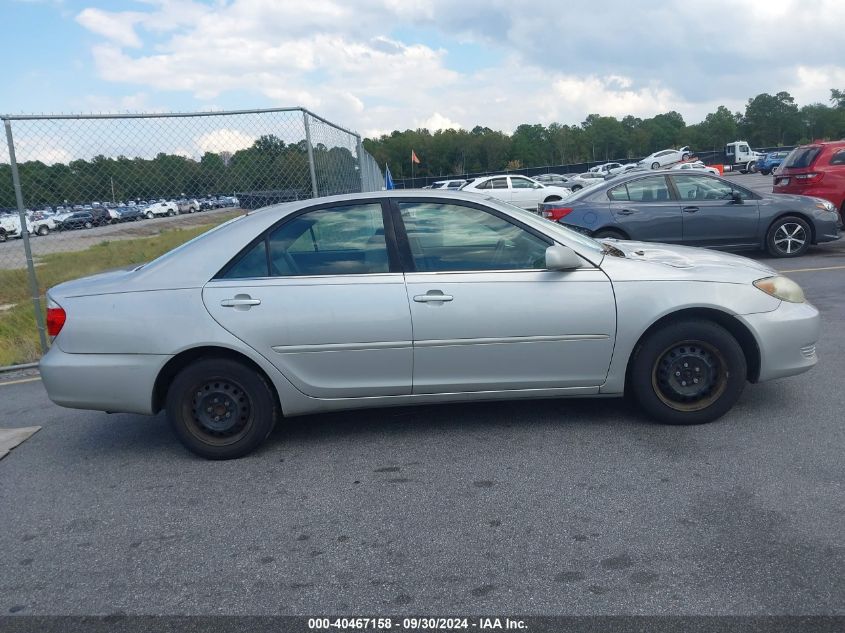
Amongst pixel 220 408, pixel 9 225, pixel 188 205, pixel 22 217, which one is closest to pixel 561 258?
pixel 220 408

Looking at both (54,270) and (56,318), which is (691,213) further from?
(54,270)

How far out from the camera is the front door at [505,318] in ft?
14.6

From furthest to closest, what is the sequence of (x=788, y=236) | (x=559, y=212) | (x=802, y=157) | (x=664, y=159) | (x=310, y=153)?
(x=664, y=159) → (x=802, y=157) → (x=788, y=236) → (x=559, y=212) → (x=310, y=153)

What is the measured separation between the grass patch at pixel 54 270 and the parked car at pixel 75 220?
0.52 m

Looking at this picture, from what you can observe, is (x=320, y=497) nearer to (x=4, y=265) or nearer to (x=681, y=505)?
(x=681, y=505)

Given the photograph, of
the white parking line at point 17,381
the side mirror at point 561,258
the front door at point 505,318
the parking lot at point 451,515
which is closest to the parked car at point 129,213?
the white parking line at point 17,381

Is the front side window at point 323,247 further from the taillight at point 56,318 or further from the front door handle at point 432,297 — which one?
the taillight at point 56,318

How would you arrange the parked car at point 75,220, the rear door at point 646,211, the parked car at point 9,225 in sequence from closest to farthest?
the parked car at point 9,225 → the parked car at point 75,220 → the rear door at point 646,211

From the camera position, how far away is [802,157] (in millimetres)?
12930

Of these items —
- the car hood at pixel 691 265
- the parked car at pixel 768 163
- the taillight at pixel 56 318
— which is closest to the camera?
the taillight at pixel 56 318

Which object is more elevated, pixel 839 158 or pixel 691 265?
pixel 839 158

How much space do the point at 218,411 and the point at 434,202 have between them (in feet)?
6.09

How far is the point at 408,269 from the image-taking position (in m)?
4.56

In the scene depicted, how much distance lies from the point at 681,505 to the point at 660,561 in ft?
1.86
